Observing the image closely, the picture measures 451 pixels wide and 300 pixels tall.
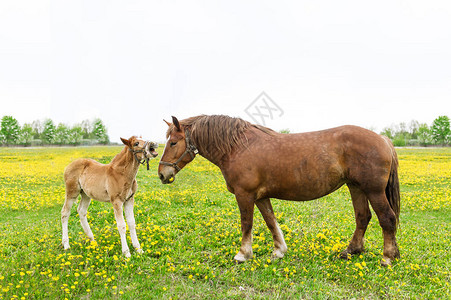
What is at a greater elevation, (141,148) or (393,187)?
(141,148)

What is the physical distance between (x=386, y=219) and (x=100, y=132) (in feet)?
Result: 253

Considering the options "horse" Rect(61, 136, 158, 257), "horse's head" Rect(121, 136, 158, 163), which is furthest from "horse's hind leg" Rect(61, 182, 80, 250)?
"horse's head" Rect(121, 136, 158, 163)

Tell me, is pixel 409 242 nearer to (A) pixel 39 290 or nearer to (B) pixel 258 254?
(B) pixel 258 254

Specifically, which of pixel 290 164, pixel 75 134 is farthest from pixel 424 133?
pixel 75 134

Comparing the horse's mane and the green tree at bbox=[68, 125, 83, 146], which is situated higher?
the horse's mane

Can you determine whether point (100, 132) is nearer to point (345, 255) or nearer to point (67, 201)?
→ point (67, 201)

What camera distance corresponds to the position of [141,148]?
528 centimetres

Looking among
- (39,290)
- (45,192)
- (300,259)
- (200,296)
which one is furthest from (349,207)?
(45,192)

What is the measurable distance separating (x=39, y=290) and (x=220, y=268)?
112 inches

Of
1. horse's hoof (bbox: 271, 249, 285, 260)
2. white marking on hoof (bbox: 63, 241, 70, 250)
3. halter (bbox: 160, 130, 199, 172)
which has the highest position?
halter (bbox: 160, 130, 199, 172)

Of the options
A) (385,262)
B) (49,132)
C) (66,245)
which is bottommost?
(49,132)

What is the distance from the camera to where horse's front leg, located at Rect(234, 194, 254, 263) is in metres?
5.05

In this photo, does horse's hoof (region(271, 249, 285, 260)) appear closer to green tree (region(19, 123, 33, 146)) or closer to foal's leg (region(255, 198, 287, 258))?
foal's leg (region(255, 198, 287, 258))

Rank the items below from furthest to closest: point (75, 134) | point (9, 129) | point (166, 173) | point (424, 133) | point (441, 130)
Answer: point (424, 133)
point (441, 130)
point (75, 134)
point (9, 129)
point (166, 173)
